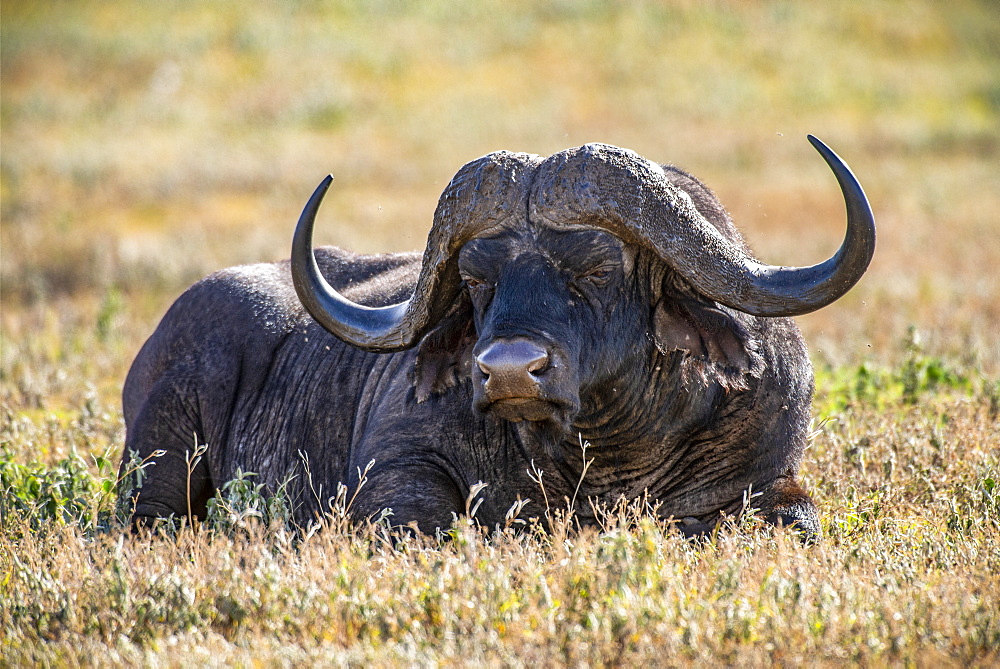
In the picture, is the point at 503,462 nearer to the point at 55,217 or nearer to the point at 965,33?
the point at 55,217

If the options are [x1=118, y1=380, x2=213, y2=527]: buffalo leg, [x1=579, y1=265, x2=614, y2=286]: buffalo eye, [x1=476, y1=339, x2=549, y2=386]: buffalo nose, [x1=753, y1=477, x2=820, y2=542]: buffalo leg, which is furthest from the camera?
[x1=118, y1=380, x2=213, y2=527]: buffalo leg

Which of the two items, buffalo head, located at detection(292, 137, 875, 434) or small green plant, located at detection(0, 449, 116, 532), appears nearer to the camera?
buffalo head, located at detection(292, 137, 875, 434)

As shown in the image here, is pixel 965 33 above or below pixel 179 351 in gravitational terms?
above

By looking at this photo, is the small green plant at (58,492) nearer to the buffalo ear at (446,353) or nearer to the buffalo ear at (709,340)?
the buffalo ear at (446,353)

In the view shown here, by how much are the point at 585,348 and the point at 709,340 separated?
1.87ft

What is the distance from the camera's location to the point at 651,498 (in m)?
5.12

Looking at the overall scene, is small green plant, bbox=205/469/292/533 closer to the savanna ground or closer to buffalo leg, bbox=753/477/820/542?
the savanna ground

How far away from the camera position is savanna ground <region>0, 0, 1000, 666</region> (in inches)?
145

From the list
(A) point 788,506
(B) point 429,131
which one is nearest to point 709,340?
(A) point 788,506

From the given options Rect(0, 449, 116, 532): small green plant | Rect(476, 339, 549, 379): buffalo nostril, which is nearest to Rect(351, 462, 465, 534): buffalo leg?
Rect(476, 339, 549, 379): buffalo nostril

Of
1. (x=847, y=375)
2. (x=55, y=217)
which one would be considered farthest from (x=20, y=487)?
(x=55, y=217)

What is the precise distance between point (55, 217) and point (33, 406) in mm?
11679

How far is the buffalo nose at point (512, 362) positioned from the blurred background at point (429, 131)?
15.4ft

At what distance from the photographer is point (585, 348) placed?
4.60m
